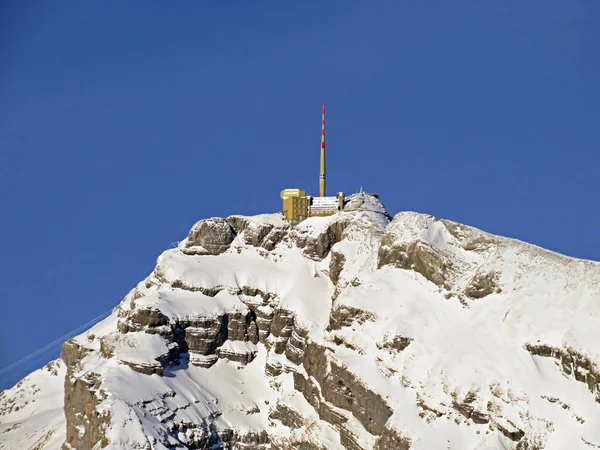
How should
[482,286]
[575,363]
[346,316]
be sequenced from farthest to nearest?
[346,316] < [482,286] < [575,363]

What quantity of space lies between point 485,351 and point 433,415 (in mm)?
14625

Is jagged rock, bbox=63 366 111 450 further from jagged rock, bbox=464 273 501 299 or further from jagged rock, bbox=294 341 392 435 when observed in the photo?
jagged rock, bbox=464 273 501 299

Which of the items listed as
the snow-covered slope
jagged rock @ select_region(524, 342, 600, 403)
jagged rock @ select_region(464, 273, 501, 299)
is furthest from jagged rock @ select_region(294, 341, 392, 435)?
jagged rock @ select_region(524, 342, 600, 403)

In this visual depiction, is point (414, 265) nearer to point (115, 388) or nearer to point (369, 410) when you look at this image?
point (369, 410)

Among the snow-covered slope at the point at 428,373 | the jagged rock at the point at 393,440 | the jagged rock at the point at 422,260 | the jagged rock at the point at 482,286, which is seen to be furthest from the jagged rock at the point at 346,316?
the jagged rock at the point at 393,440

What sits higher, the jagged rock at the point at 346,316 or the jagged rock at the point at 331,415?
the jagged rock at the point at 346,316

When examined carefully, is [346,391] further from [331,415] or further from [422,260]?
[422,260]

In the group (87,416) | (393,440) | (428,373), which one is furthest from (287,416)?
(87,416)

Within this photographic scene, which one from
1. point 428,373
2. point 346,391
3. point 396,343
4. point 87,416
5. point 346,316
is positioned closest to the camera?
point 428,373

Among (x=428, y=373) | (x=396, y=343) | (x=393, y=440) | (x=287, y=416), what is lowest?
(x=287, y=416)

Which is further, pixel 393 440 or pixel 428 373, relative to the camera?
pixel 428 373

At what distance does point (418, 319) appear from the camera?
182000mm

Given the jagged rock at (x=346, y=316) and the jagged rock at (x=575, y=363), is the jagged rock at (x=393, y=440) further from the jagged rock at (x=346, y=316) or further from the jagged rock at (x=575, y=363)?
the jagged rock at (x=346, y=316)

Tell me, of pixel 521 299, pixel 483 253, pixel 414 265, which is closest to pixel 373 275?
pixel 414 265
